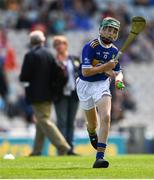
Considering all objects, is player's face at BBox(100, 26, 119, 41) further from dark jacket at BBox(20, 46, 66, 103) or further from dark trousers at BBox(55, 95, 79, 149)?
dark trousers at BBox(55, 95, 79, 149)

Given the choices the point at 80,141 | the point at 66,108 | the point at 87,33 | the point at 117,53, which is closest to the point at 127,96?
the point at 87,33

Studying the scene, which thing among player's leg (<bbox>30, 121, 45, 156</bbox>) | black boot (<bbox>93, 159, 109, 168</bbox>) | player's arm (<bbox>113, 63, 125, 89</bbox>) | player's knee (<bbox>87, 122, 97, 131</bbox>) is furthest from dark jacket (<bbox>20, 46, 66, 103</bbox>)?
black boot (<bbox>93, 159, 109, 168</bbox>)

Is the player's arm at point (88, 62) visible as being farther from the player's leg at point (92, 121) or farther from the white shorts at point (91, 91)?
the player's leg at point (92, 121)

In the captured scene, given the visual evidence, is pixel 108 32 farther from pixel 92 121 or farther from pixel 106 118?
pixel 92 121

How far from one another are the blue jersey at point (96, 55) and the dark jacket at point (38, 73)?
468 cm

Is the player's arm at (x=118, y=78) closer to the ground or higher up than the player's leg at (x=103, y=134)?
higher up

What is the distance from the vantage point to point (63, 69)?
1750 cm

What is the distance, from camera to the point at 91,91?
41.1ft

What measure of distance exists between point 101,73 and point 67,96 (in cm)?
523

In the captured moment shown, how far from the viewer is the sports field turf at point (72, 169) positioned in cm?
1088

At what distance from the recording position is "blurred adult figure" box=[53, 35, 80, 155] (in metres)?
17.5

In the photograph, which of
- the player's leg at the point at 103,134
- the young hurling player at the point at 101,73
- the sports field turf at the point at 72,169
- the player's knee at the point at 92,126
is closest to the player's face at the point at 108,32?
the young hurling player at the point at 101,73

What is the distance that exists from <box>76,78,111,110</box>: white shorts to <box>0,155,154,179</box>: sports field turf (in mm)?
899

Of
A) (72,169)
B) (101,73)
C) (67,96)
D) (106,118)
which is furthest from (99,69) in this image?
(67,96)
